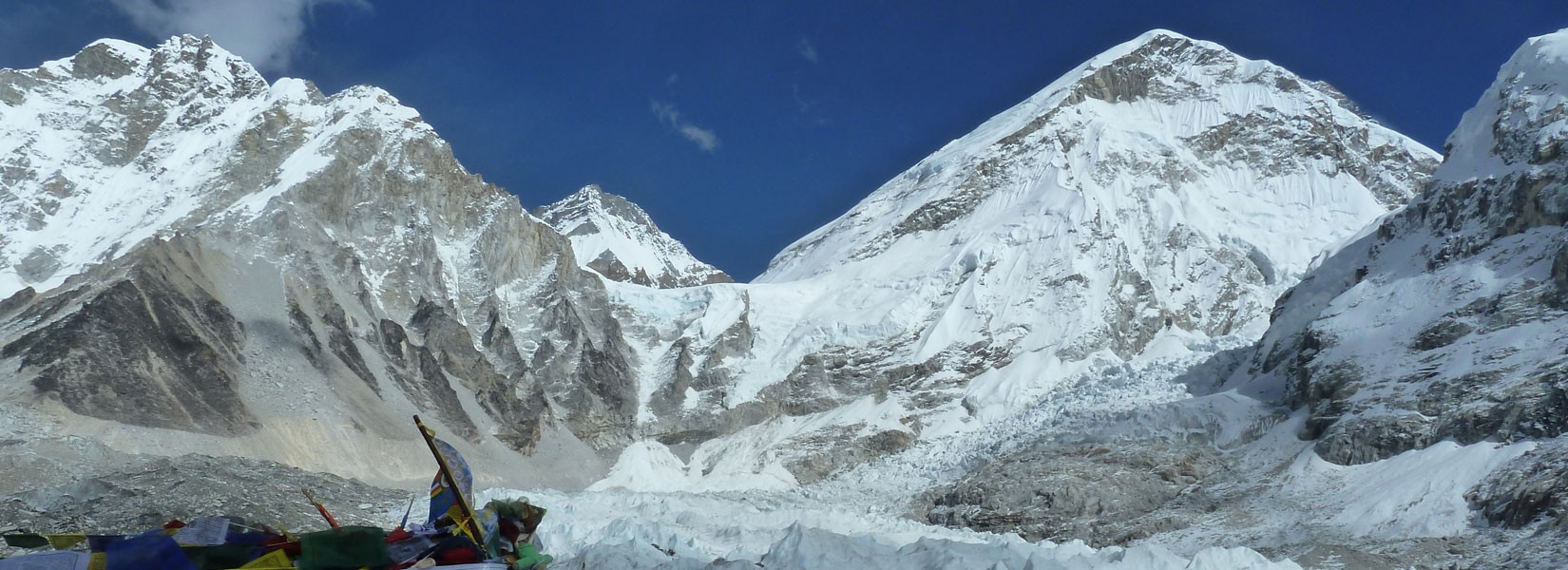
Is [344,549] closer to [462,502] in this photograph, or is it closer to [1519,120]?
[462,502]

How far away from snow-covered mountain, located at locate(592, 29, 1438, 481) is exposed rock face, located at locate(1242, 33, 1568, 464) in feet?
64.6

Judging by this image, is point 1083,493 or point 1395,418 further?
point 1083,493

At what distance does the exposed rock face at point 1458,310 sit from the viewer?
54.0 m

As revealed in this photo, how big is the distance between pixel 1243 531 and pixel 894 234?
8419 centimetres

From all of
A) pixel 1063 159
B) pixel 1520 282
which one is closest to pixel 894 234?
pixel 1063 159

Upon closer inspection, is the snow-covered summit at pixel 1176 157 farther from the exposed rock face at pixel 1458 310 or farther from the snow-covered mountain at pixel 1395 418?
the snow-covered mountain at pixel 1395 418

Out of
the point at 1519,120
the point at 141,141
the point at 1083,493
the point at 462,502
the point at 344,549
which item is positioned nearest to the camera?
the point at 344,549

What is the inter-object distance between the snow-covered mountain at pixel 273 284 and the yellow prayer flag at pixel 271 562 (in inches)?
2072

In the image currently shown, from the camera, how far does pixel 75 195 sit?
9869 centimetres

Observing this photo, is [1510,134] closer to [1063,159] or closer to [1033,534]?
[1033,534]

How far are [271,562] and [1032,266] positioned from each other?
355 feet

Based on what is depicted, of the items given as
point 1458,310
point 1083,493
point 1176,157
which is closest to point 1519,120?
point 1458,310

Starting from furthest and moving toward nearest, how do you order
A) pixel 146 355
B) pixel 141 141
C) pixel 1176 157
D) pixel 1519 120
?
pixel 1176 157 < pixel 141 141 < pixel 1519 120 < pixel 146 355

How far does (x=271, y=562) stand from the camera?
327 inches
